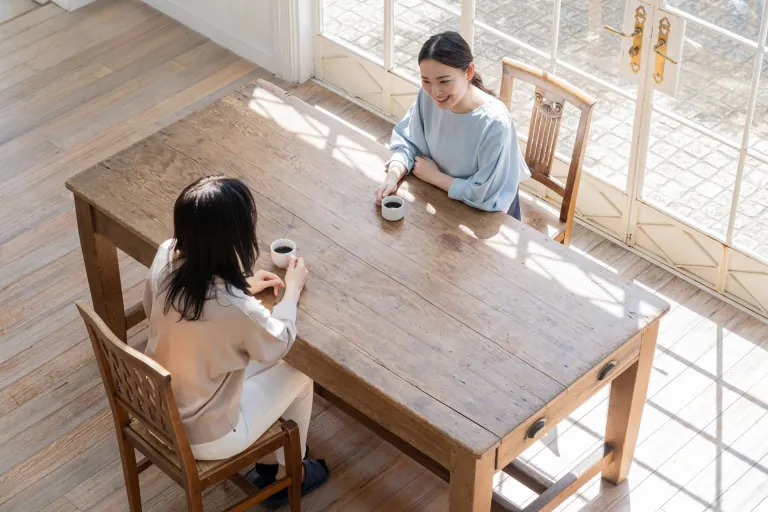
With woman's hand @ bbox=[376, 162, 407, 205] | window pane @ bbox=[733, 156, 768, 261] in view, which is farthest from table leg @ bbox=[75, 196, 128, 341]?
window pane @ bbox=[733, 156, 768, 261]

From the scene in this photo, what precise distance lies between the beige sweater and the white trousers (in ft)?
0.11

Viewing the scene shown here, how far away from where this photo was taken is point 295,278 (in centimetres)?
311

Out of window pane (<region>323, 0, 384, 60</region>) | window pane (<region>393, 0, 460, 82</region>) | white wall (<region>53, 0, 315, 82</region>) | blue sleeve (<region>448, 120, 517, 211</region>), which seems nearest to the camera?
blue sleeve (<region>448, 120, 517, 211</region>)

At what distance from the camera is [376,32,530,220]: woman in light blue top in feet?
11.1

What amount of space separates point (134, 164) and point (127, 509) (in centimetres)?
113

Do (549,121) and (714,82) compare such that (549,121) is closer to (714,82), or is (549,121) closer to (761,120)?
(714,82)

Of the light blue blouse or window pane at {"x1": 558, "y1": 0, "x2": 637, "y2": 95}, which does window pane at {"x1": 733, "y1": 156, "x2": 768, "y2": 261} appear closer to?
window pane at {"x1": 558, "y1": 0, "x2": 637, "y2": 95}

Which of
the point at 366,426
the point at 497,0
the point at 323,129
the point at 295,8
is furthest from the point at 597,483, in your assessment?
the point at 295,8

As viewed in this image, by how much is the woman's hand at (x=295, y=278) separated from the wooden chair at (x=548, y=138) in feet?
3.17

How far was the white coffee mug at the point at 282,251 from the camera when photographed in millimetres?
3195

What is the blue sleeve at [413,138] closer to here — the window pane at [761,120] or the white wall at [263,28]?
the window pane at [761,120]

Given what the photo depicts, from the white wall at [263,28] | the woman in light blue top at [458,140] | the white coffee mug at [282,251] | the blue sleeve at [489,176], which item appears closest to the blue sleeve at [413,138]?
the woman in light blue top at [458,140]

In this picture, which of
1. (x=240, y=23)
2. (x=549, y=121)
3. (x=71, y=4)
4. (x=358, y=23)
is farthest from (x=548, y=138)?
(x=71, y=4)

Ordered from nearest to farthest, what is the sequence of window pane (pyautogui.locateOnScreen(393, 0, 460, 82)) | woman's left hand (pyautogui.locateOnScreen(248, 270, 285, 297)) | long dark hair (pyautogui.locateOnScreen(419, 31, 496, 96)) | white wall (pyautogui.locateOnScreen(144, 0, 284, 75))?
woman's left hand (pyautogui.locateOnScreen(248, 270, 285, 297))
long dark hair (pyautogui.locateOnScreen(419, 31, 496, 96))
window pane (pyautogui.locateOnScreen(393, 0, 460, 82))
white wall (pyautogui.locateOnScreen(144, 0, 284, 75))
